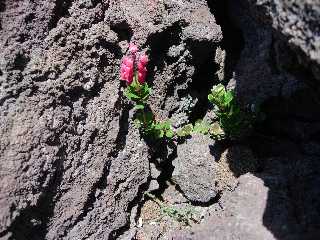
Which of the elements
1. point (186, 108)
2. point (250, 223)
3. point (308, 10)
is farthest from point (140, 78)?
point (308, 10)

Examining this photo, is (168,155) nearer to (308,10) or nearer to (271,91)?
(271,91)

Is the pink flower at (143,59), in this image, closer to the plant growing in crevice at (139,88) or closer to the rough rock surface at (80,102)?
the plant growing in crevice at (139,88)

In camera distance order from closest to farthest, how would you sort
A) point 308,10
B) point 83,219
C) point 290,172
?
point 308,10 → point 83,219 → point 290,172

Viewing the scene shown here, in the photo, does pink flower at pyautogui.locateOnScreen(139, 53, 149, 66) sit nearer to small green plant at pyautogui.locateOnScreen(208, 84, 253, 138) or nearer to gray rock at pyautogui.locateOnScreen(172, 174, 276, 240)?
small green plant at pyautogui.locateOnScreen(208, 84, 253, 138)

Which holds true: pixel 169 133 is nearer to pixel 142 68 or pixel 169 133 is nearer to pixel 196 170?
pixel 196 170

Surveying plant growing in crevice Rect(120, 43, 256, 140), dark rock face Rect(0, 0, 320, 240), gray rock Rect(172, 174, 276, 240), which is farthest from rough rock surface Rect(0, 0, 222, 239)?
gray rock Rect(172, 174, 276, 240)

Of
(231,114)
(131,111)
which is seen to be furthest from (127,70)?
(231,114)

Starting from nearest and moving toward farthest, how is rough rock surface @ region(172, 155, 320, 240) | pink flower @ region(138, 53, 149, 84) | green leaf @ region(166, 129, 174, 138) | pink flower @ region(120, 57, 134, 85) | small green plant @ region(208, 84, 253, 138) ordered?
rough rock surface @ region(172, 155, 320, 240)
pink flower @ region(120, 57, 134, 85)
pink flower @ region(138, 53, 149, 84)
small green plant @ region(208, 84, 253, 138)
green leaf @ region(166, 129, 174, 138)
